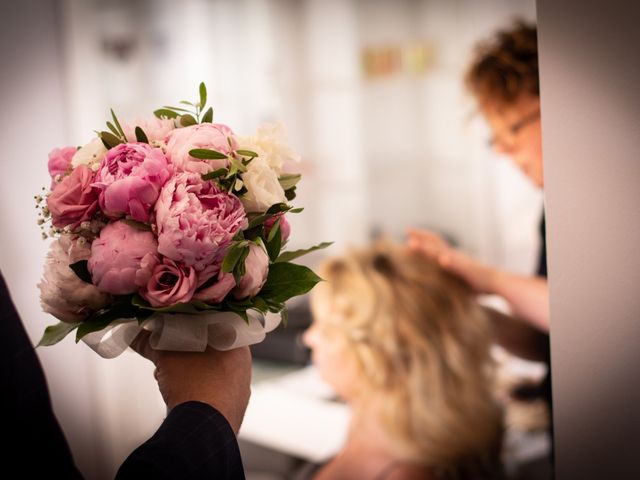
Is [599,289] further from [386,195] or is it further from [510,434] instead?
[386,195]

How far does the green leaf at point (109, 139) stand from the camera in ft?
3.30

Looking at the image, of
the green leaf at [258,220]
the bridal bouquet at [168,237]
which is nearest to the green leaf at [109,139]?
the bridal bouquet at [168,237]

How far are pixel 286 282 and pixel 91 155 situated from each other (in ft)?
1.14

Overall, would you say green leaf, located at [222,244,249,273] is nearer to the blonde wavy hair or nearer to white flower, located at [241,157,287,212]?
white flower, located at [241,157,287,212]

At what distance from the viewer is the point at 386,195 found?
3064mm

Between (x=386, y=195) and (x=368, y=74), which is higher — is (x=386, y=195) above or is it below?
below

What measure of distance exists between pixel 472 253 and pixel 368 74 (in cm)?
93

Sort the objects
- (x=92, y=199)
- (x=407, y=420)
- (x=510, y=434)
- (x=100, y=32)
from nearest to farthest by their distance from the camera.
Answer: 1. (x=92, y=199)
2. (x=407, y=420)
3. (x=510, y=434)
4. (x=100, y=32)

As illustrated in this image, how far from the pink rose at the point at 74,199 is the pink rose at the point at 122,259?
0.15 ft

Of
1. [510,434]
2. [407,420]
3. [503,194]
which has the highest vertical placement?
[503,194]

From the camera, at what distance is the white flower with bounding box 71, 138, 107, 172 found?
3.25ft

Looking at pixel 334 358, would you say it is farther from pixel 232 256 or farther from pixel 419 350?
pixel 232 256

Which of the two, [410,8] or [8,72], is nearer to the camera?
[8,72]

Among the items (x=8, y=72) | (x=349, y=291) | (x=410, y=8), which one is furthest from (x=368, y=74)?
(x=8, y=72)
